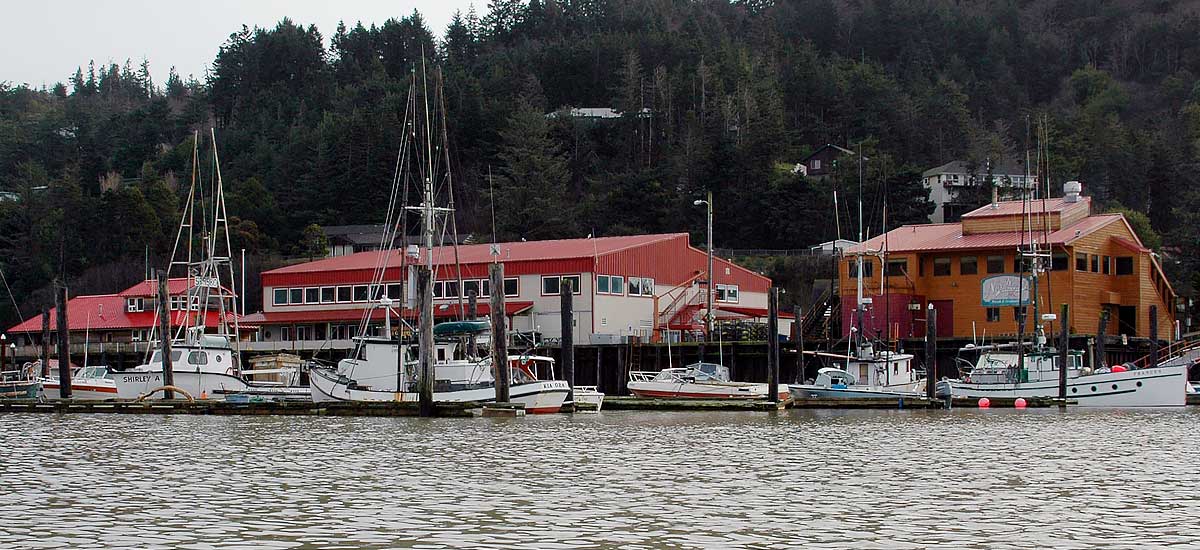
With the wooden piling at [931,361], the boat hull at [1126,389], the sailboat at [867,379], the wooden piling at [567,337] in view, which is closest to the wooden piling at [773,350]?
the sailboat at [867,379]

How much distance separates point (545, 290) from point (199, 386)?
79.9ft

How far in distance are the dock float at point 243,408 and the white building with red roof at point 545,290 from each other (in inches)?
905

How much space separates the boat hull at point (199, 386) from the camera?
59.8 m

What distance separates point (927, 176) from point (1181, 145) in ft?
82.1

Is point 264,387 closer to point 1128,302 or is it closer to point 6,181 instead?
point 1128,302

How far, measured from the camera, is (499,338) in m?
47.5

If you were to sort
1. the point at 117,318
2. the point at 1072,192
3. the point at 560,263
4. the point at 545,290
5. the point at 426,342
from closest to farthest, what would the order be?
the point at 426,342 < the point at 560,263 < the point at 545,290 < the point at 1072,192 < the point at 117,318

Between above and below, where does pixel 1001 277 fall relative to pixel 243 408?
above

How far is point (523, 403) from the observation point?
50.2m

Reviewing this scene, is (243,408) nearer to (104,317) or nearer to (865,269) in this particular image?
(865,269)

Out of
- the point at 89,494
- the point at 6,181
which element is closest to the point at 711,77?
the point at 6,181

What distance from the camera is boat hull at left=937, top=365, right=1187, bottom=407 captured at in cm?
6000

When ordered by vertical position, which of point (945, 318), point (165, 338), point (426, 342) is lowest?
point (426, 342)

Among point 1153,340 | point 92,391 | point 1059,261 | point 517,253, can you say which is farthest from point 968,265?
point 92,391
